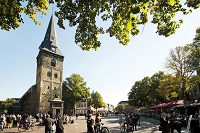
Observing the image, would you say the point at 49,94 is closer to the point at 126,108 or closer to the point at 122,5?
the point at 122,5

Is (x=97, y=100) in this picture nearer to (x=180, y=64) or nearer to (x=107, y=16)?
(x=180, y=64)

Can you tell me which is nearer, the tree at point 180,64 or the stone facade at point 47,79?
the tree at point 180,64

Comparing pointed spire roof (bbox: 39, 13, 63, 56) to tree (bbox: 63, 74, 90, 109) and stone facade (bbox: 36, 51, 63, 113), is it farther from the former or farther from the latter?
tree (bbox: 63, 74, 90, 109)

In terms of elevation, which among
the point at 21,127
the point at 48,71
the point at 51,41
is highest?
the point at 51,41

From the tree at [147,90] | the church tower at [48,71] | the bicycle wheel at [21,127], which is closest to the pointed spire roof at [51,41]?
the church tower at [48,71]

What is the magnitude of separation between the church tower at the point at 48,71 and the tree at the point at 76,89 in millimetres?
4105

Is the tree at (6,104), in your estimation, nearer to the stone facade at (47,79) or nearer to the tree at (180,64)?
the stone facade at (47,79)

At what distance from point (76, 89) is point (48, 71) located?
10548 mm

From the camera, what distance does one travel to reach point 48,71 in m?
51.7

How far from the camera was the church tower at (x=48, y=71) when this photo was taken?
1891 inches

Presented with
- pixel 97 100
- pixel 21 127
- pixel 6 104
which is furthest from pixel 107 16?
pixel 6 104

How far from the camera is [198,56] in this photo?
83.9 ft

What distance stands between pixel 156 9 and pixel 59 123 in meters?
7.98

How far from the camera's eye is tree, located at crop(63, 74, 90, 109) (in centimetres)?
5488
